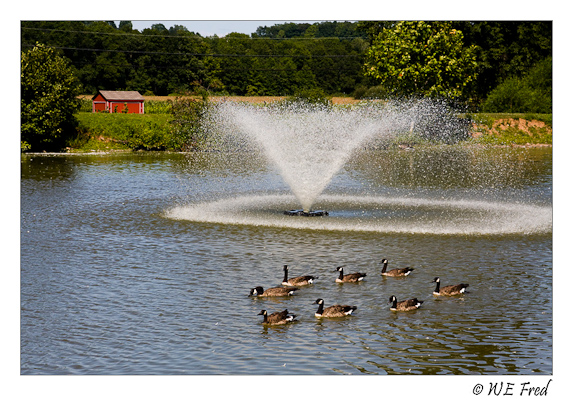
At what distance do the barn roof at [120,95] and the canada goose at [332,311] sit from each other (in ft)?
335

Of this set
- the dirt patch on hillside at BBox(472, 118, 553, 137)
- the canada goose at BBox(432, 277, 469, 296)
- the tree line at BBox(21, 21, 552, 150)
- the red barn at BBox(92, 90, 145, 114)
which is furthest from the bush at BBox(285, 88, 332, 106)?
the canada goose at BBox(432, 277, 469, 296)

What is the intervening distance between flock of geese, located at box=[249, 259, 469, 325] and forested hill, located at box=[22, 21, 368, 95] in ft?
294

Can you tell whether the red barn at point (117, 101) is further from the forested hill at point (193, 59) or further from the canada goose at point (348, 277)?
the canada goose at point (348, 277)

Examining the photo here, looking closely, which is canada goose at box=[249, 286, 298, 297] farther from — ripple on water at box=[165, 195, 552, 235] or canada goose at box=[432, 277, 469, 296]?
ripple on water at box=[165, 195, 552, 235]

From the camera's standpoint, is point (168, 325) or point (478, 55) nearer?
point (168, 325)

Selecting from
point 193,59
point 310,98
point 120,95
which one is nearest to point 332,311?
point 310,98

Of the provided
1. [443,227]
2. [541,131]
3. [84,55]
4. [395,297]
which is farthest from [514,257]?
[84,55]

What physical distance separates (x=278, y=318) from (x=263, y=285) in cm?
439

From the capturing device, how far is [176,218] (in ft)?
127

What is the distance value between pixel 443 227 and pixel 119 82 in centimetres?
10252

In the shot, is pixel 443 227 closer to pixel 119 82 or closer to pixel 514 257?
pixel 514 257

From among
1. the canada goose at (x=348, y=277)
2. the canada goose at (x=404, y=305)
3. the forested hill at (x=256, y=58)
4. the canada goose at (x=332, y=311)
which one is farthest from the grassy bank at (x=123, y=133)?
the canada goose at (x=404, y=305)

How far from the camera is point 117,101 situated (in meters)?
118

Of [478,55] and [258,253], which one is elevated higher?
[478,55]
